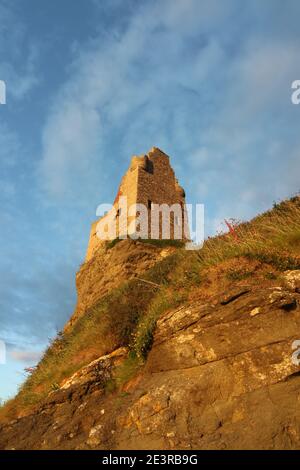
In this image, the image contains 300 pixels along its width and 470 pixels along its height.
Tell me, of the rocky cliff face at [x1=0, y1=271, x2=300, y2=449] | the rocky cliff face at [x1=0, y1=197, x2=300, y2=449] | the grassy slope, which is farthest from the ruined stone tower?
the rocky cliff face at [x1=0, y1=271, x2=300, y2=449]

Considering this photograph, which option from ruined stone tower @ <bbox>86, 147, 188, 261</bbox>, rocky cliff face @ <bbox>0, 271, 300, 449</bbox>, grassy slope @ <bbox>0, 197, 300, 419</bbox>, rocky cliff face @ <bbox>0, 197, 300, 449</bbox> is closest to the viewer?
rocky cliff face @ <bbox>0, 271, 300, 449</bbox>

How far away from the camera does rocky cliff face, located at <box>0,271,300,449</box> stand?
5.04 m

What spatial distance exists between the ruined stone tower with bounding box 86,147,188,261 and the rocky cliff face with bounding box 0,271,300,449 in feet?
48.4

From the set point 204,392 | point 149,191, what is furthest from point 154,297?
point 149,191

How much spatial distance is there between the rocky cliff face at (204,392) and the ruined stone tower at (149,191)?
14.7 meters

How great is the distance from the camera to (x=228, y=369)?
18.6ft

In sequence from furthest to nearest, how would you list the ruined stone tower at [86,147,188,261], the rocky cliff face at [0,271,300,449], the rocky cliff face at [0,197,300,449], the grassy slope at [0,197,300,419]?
the ruined stone tower at [86,147,188,261]
the grassy slope at [0,197,300,419]
the rocky cliff face at [0,197,300,449]
the rocky cliff face at [0,271,300,449]

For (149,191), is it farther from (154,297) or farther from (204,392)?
(204,392)

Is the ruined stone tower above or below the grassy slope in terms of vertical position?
above

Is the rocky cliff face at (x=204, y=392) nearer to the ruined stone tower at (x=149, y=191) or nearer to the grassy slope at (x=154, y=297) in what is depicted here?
the grassy slope at (x=154, y=297)

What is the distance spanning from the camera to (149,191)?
2359 cm

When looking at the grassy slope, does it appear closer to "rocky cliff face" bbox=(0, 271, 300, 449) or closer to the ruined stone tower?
"rocky cliff face" bbox=(0, 271, 300, 449)

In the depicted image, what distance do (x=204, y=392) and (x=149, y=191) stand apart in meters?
18.7
